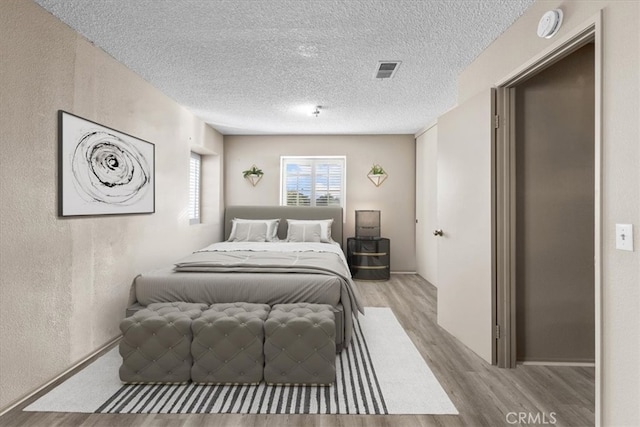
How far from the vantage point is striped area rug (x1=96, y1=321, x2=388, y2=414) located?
208 cm

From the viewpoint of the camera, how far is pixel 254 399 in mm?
2188

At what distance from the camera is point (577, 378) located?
2488 millimetres

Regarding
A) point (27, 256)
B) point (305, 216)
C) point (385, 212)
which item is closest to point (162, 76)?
point (27, 256)

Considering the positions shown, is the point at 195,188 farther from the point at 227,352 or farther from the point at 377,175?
the point at 227,352

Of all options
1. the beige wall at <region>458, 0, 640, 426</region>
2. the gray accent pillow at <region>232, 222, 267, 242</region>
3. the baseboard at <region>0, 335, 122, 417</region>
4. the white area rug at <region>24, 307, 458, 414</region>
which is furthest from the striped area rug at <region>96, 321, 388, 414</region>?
the gray accent pillow at <region>232, 222, 267, 242</region>

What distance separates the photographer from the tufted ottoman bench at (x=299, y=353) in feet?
7.55

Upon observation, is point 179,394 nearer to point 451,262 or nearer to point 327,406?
point 327,406

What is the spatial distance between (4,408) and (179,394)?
37.8 inches

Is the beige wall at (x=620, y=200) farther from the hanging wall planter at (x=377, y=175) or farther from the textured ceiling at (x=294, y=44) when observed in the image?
the hanging wall planter at (x=377, y=175)

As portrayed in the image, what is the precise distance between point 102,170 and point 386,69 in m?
2.61

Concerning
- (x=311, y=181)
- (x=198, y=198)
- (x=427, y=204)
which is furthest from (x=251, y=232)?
(x=427, y=204)

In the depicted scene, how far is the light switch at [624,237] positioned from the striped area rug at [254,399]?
146 centimetres

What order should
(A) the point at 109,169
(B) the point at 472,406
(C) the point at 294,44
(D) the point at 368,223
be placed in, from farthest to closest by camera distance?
1. (D) the point at 368,223
2. (A) the point at 109,169
3. (C) the point at 294,44
4. (B) the point at 472,406

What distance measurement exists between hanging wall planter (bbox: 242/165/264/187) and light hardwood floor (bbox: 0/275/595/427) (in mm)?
4093
